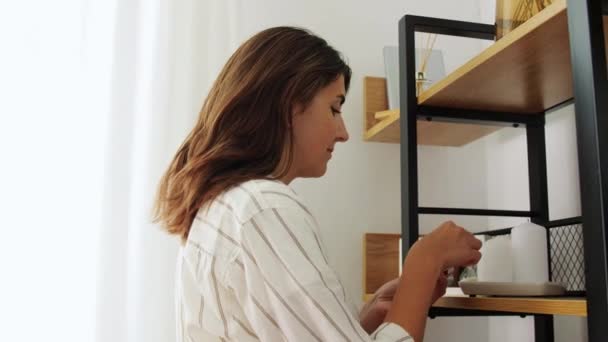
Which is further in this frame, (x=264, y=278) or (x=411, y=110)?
(x=411, y=110)

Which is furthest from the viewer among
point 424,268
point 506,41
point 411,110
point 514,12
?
point 411,110

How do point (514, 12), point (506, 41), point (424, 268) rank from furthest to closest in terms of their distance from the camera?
1. point (514, 12)
2. point (506, 41)
3. point (424, 268)

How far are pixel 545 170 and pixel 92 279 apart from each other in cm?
104

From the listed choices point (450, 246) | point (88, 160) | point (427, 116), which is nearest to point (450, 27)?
point (427, 116)

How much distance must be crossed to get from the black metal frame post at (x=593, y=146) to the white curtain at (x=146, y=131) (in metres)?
1.01

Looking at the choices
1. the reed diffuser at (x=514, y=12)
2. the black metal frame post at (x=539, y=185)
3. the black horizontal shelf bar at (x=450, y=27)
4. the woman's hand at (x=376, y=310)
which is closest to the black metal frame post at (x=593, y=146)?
the reed diffuser at (x=514, y=12)

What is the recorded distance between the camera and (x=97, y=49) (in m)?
1.51

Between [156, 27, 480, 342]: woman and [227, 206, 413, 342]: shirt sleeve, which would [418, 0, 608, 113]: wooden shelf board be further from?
[227, 206, 413, 342]: shirt sleeve

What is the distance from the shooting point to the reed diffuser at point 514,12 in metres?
1.01

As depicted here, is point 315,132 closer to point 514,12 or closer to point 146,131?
point 514,12

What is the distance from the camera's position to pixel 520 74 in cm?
106

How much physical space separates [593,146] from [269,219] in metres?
0.36

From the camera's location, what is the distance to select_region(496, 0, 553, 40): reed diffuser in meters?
1.01

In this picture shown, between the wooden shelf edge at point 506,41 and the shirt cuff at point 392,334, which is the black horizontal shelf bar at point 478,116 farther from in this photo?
the shirt cuff at point 392,334
